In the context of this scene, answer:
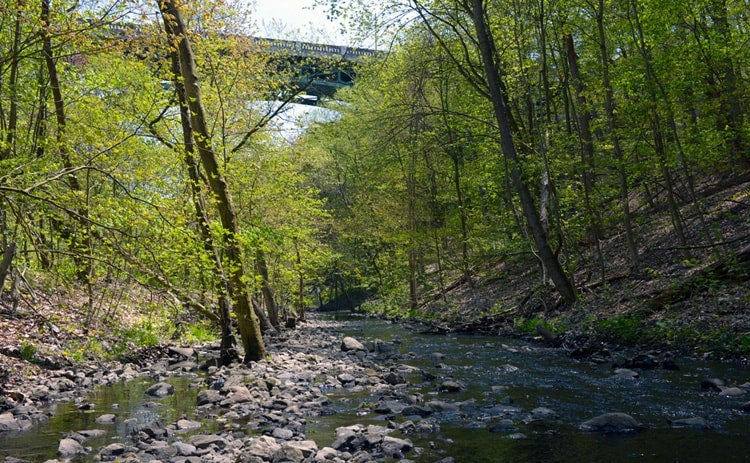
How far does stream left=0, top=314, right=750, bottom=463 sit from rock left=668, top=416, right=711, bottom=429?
0.11 meters

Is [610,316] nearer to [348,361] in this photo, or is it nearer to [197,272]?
[348,361]

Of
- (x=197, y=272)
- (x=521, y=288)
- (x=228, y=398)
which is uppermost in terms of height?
(x=197, y=272)

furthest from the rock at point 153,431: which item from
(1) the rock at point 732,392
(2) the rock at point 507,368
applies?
(1) the rock at point 732,392

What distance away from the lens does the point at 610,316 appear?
45.1 feet

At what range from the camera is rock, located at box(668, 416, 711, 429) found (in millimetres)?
6245

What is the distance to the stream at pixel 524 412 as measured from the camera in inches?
225

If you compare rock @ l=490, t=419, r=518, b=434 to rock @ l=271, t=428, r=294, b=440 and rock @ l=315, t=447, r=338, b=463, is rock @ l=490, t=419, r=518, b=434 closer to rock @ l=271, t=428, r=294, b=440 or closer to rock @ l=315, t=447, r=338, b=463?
rock @ l=315, t=447, r=338, b=463

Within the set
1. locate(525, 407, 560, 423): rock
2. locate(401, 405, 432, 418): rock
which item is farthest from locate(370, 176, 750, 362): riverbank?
locate(401, 405, 432, 418): rock

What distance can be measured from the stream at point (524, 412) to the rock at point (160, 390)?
0.17 m

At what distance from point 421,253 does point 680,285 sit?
1758 centimetres

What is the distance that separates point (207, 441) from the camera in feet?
20.6

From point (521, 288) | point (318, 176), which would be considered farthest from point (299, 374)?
point (318, 176)

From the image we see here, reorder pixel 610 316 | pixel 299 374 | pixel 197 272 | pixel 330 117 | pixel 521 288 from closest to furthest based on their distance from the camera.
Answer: pixel 197 272
pixel 299 374
pixel 610 316
pixel 521 288
pixel 330 117

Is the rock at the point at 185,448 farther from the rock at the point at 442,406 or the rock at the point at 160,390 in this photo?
the rock at the point at 160,390
